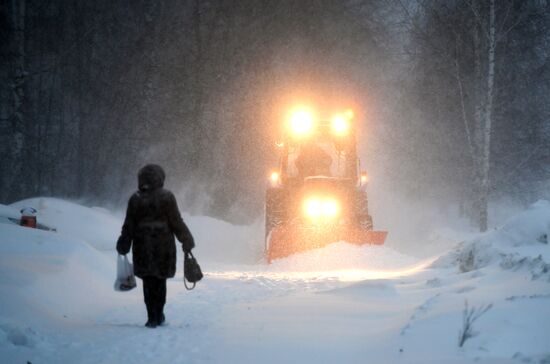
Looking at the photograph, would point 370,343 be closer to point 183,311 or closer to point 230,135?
point 183,311

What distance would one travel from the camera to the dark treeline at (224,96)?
15758 millimetres

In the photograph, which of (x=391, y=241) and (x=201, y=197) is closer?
(x=391, y=241)

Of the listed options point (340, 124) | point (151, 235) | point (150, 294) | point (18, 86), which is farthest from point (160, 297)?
point (18, 86)

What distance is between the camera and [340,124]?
36.3 feet

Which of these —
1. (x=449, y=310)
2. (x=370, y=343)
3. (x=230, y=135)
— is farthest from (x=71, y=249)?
(x=230, y=135)

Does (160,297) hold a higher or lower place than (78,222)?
lower

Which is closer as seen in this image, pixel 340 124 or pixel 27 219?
pixel 27 219

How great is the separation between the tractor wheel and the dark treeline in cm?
758

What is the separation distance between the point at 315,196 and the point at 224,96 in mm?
10037

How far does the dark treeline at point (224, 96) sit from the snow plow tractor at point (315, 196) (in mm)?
5940

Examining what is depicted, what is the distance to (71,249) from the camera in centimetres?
643

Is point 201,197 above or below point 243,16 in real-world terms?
below

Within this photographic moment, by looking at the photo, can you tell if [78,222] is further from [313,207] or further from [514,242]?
[514,242]

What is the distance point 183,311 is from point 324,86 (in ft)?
52.9
